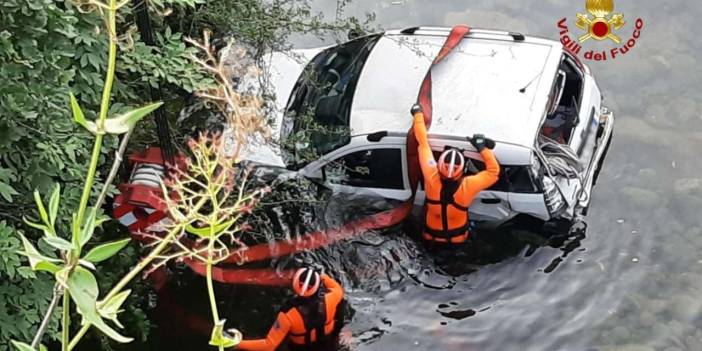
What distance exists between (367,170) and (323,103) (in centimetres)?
81

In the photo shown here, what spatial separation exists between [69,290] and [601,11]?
10.1m

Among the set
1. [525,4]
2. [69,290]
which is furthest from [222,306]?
[69,290]

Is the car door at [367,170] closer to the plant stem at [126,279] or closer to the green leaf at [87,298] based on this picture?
the plant stem at [126,279]

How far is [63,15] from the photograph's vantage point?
4.68 metres

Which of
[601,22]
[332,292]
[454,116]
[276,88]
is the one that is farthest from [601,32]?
[332,292]

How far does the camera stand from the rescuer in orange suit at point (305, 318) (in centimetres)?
643

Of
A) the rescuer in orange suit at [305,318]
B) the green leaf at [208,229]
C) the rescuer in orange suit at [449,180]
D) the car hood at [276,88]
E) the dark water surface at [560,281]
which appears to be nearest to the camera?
the green leaf at [208,229]

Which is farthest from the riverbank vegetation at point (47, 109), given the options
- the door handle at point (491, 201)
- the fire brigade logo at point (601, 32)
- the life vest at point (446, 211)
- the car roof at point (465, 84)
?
the fire brigade logo at point (601, 32)

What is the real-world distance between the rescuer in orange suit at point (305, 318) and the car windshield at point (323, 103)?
1355 millimetres

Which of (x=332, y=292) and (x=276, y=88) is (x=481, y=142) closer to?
(x=332, y=292)

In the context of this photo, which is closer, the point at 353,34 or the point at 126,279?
the point at 126,279

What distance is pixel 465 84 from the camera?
24.6 feet

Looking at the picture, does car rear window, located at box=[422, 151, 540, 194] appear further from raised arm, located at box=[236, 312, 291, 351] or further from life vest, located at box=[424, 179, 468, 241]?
raised arm, located at box=[236, 312, 291, 351]

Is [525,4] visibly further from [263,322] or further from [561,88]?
[263,322]
